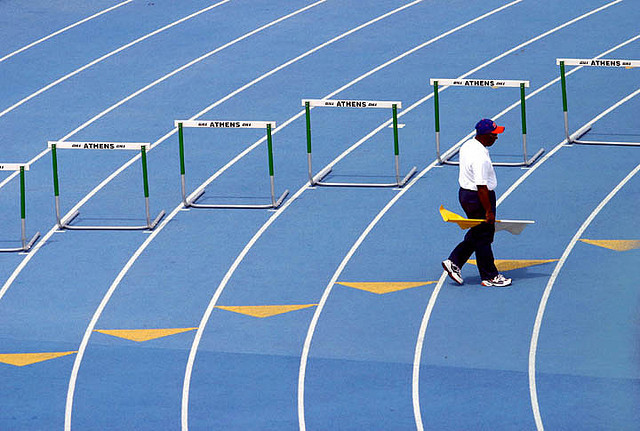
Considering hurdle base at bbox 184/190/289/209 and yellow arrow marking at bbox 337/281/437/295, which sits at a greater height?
hurdle base at bbox 184/190/289/209

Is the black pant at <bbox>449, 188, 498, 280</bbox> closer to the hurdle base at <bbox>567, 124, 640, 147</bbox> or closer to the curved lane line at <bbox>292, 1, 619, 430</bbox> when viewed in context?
the curved lane line at <bbox>292, 1, 619, 430</bbox>

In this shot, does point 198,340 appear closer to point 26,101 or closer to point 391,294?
point 391,294

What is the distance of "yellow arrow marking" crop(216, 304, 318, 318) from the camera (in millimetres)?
12727

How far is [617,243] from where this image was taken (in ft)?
46.0

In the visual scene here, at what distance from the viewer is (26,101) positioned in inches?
772

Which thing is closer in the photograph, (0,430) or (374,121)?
(0,430)

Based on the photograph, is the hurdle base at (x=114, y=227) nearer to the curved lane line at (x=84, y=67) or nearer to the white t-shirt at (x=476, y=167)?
the curved lane line at (x=84, y=67)

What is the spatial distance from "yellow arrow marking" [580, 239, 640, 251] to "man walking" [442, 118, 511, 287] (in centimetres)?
157

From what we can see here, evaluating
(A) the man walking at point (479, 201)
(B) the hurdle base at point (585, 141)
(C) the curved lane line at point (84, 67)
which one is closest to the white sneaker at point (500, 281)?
(A) the man walking at point (479, 201)

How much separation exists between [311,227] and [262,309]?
7.75ft

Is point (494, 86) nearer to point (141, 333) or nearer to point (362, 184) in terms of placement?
point (362, 184)

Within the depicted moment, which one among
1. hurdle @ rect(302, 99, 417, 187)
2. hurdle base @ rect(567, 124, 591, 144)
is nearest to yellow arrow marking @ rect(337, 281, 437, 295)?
hurdle @ rect(302, 99, 417, 187)

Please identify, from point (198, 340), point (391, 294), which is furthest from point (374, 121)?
point (198, 340)

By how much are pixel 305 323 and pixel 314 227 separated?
2725 mm
